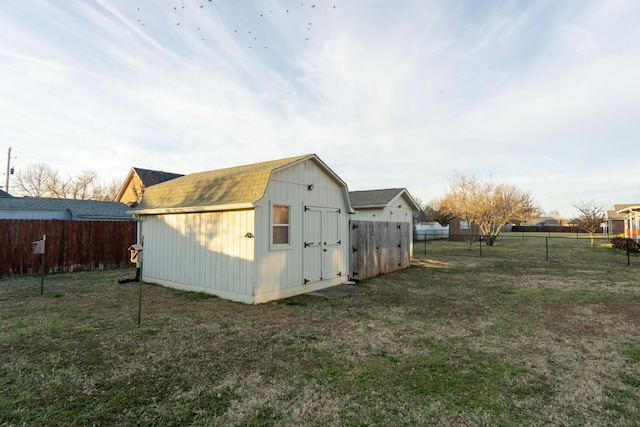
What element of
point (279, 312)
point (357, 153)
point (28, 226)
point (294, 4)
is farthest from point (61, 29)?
point (357, 153)

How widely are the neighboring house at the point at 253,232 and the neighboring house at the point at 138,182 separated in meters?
22.1

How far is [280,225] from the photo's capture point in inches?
283

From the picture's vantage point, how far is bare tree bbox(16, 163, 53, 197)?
35.2m

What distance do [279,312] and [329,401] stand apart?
3189 mm

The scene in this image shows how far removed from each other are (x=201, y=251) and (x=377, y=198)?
11726mm

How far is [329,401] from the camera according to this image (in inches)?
113

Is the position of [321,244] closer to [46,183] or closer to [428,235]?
[428,235]

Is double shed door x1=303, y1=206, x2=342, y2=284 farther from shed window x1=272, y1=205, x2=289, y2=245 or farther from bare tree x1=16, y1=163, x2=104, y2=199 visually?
bare tree x1=16, y1=163, x2=104, y2=199

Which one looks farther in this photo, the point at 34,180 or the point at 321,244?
the point at 34,180

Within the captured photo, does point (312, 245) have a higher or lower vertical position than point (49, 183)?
lower

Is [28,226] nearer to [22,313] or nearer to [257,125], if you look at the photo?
[22,313]

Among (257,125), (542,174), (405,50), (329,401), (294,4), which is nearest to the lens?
(329,401)

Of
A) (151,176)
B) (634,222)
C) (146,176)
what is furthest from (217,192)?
(634,222)

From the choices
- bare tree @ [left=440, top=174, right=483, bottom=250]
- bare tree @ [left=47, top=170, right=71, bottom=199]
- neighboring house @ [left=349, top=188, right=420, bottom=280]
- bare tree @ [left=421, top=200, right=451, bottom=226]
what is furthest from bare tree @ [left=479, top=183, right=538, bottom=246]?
bare tree @ [left=47, top=170, right=71, bottom=199]
